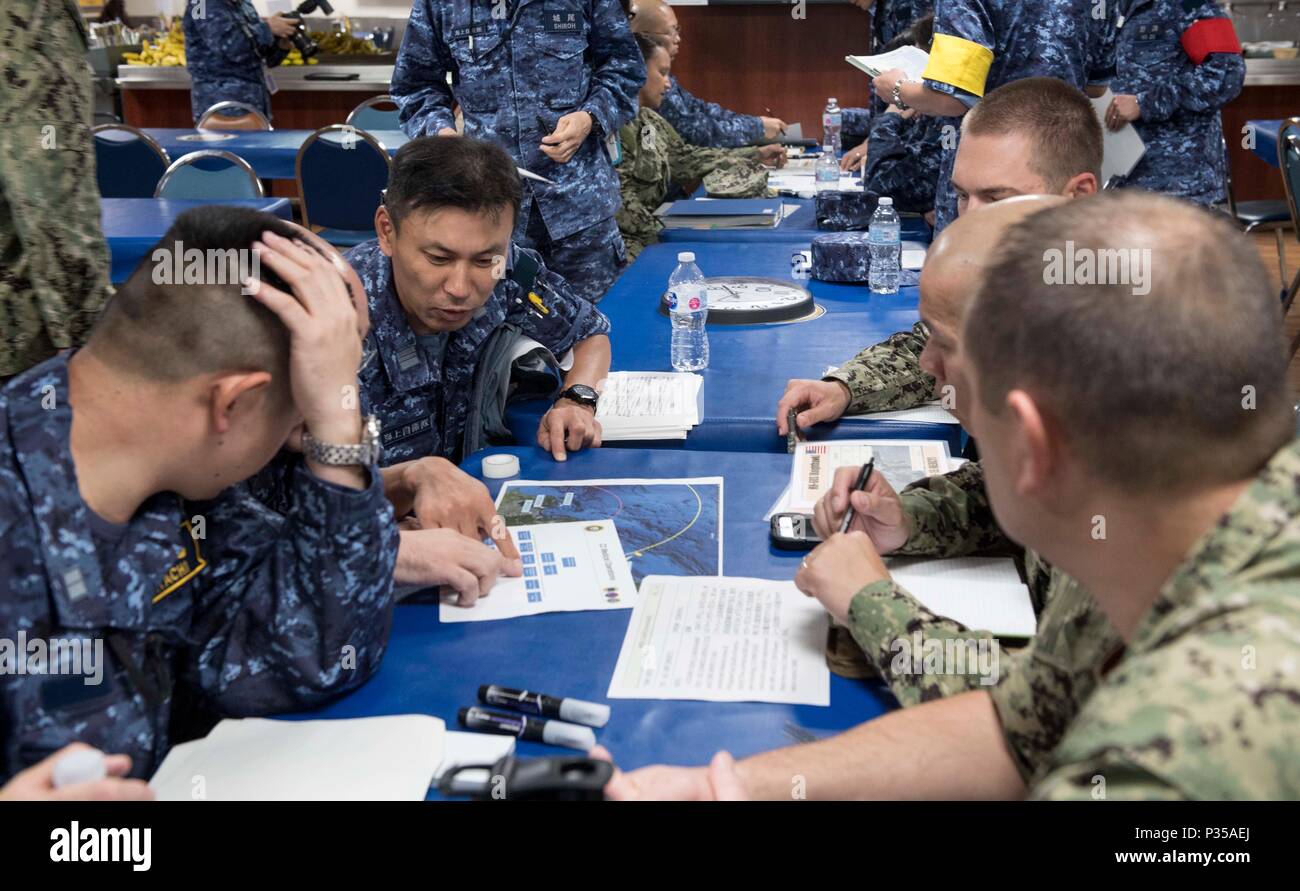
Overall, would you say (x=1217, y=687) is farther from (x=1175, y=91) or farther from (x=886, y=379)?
(x=1175, y=91)

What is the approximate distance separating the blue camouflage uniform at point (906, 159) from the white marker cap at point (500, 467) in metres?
2.42

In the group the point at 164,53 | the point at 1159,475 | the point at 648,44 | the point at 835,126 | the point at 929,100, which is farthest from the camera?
the point at 164,53

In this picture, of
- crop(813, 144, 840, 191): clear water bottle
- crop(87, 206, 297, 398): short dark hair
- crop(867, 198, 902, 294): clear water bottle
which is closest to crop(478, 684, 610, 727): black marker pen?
crop(87, 206, 297, 398): short dark hair

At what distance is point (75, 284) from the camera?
73.2 inches

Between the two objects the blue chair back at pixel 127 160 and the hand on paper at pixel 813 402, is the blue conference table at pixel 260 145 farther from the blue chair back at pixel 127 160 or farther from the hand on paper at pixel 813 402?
the hand on paper at pixel 813 402

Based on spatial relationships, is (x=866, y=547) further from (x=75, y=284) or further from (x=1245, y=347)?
(x=75, y=284)

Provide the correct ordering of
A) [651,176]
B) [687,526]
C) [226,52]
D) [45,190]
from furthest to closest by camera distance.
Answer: [226,52], [651,176], [45,190], [687,526]

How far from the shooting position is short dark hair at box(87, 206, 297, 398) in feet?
3.55

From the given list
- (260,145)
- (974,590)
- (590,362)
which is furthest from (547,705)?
(260,145)

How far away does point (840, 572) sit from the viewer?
1338 mm

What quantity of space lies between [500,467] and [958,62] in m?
1.74

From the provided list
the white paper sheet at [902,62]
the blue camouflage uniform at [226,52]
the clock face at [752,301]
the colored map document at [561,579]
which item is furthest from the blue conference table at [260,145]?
the colored map document at [561,579]
